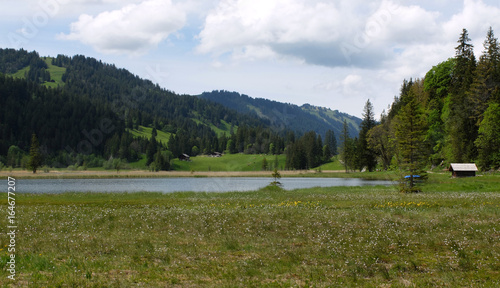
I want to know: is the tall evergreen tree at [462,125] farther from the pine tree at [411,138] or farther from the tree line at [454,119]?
the pine tree at [411,138]

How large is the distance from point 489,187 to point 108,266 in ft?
157

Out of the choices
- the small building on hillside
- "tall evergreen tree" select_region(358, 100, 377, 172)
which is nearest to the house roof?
the small building on hillside

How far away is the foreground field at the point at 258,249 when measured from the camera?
38.1ft

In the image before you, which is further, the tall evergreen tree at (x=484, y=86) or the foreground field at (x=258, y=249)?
the tall evergreen tree at (x=484, y=86)

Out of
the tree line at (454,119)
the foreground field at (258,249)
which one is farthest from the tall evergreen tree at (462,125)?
the foreground field at (258,249)

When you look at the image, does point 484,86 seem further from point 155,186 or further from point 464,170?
point 155,186

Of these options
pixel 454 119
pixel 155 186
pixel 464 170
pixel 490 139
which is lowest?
pixel 155 186

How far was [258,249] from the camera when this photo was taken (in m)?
15.7

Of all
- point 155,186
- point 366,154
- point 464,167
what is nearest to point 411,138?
point 464,167

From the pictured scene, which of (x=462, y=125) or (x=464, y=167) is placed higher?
(x=462, y=125)

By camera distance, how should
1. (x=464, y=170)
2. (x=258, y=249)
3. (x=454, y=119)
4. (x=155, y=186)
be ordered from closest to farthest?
1. (x=258, y=249)
2. (x=464, y=170)
3. (x=155, y=186)
4. (x=454, y=119)

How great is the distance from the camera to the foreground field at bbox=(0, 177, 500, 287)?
11625 mm

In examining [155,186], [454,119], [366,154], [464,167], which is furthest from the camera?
[366,154]

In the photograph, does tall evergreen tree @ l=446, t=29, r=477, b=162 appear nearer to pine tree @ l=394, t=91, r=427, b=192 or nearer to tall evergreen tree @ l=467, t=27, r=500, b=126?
tall evergreen tree @ l=467, t=27, r=500, b=126
